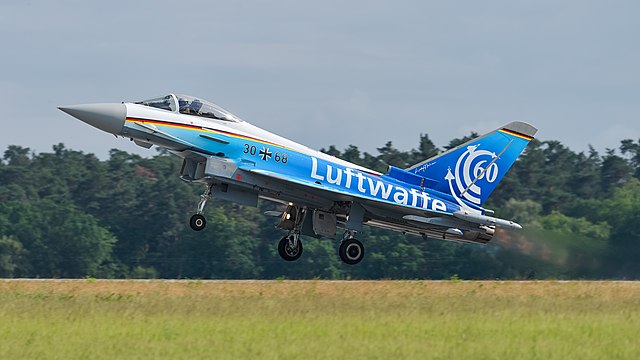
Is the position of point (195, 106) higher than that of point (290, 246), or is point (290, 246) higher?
point (195, 106)

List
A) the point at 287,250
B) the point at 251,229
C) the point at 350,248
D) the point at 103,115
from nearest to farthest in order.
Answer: the point at 103,115, the point at 350,248, the point at 287,250, the point at 251,229

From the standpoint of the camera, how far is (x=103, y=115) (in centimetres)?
2558

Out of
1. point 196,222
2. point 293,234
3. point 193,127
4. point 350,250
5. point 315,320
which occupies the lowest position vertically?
point 315,320

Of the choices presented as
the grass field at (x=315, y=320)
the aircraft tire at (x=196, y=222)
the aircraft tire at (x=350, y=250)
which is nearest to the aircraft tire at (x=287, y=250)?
the aircraft tire at (x=350, y=250)

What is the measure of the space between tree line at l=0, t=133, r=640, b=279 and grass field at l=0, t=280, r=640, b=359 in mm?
7047

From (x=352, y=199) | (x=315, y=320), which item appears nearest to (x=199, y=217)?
(x=352, y=199)

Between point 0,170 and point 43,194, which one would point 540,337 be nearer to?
point 43,194

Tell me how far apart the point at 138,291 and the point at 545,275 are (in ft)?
40.4

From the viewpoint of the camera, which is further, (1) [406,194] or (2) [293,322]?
(1) [406,194]

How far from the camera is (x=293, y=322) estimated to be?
62.8 ft

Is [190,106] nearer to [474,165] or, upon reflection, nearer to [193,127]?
[193,127]

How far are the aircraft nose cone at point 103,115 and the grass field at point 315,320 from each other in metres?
3.21

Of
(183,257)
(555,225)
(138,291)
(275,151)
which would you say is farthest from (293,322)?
(183,257)

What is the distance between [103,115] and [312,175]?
4.67 meters
